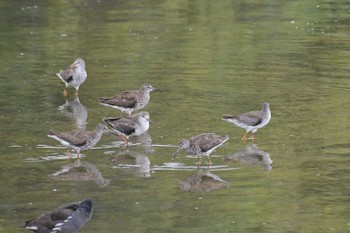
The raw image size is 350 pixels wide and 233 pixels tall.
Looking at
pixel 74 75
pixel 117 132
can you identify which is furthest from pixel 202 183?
pixel 74 75

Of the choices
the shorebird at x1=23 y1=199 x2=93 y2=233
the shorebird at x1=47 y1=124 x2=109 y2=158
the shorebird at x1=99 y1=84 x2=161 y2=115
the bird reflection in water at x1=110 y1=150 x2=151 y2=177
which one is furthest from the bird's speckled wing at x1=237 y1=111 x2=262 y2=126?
the shorebird at x1=23 y1=199 x2=93 y2=233

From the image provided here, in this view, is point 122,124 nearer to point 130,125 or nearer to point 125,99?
point 130,125

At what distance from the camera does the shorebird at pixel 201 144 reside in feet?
61.0

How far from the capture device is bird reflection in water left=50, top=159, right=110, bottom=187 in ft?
58.6

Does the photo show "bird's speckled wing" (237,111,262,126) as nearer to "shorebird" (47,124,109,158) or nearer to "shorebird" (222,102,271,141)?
"shorebird" (222,102,271,141)

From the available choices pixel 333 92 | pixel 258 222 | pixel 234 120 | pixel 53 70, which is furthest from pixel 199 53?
pixel 258 222

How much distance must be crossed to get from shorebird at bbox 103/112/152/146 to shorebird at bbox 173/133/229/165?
5.84 feet

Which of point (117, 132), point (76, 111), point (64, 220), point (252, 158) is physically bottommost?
point (76, 111)

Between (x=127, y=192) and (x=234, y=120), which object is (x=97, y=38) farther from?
(x=127, y=192)

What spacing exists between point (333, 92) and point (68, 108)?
19.5 feet

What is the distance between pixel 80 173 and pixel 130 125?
97.3 inches

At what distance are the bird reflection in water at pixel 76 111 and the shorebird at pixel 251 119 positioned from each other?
3149 mm

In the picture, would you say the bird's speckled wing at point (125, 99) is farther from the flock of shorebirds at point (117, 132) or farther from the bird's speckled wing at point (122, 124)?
the bird's speckled wing at point (122, 124)

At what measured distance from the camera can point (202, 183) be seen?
17.6 meters
